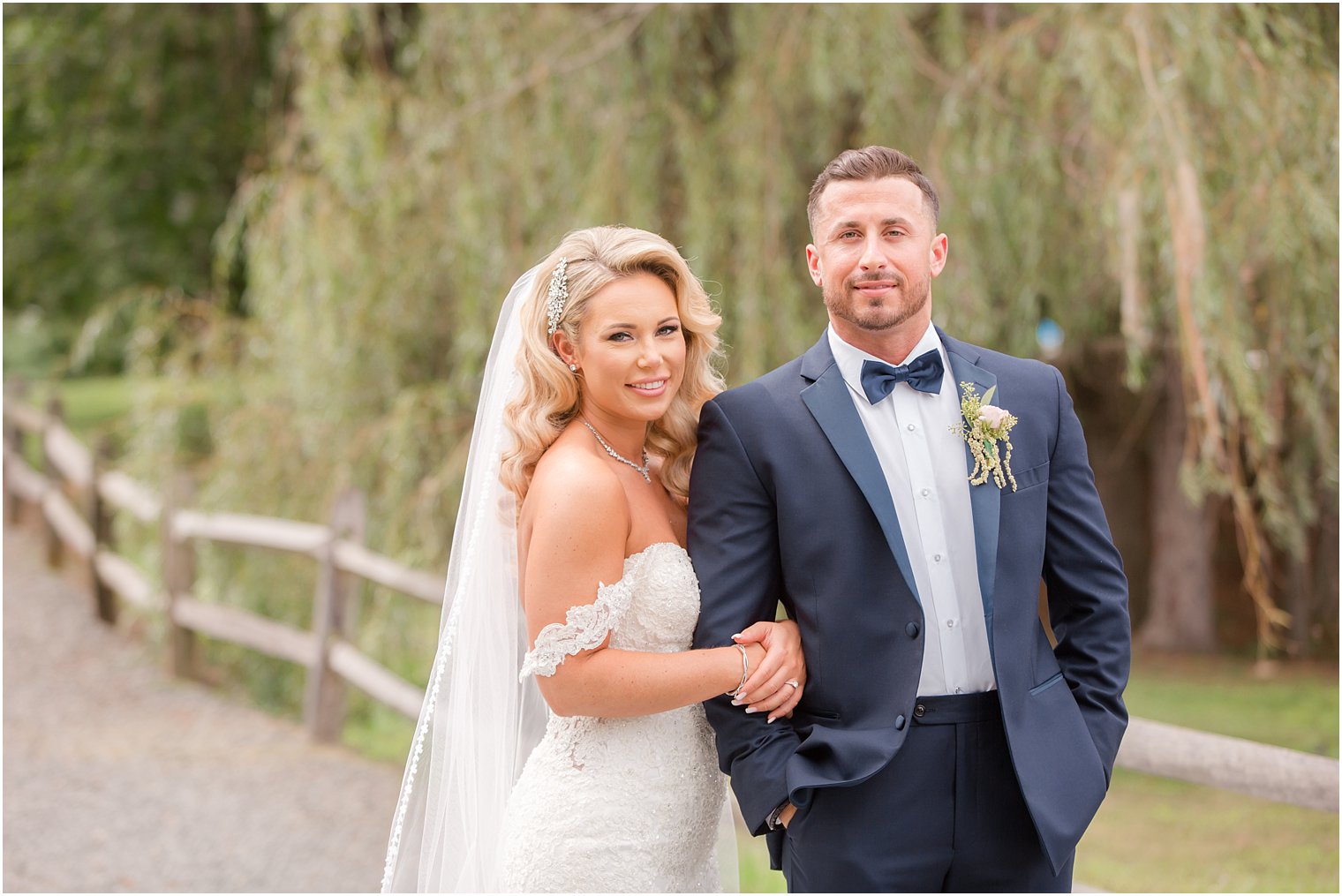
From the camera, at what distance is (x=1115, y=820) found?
19.3 feet

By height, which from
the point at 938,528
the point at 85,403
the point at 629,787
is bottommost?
the point at 85,403

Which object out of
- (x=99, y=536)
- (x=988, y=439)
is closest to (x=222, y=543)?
(x=99, y=536)

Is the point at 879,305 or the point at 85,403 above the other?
the point at 879,305

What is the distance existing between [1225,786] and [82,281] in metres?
9.74

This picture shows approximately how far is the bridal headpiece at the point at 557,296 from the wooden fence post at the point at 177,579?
223 inches

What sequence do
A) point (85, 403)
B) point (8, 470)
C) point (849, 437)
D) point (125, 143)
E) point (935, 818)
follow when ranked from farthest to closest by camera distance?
point (85, 403)
point (8, 470)
point (125, 143)
point (849, 437)
point (935, 818)

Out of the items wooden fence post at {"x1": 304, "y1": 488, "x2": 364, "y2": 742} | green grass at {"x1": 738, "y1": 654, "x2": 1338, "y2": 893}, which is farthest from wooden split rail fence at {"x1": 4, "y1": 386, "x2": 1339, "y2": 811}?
green grass at {"x1": 738, "y1": 654, "x2": 1338, "y2": 893}

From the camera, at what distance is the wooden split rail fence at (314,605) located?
3273 mm

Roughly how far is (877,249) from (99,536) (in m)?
8.05

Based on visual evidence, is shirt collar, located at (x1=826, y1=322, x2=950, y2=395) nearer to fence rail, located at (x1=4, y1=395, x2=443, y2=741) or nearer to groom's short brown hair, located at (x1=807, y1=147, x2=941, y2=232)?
groom's short brown hair, located at (x1=807, y1=147, x2=941, y2=232)

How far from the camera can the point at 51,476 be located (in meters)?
10.7

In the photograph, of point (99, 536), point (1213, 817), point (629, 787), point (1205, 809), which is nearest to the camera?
point (629, 787)

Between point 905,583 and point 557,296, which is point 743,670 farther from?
point 557,296

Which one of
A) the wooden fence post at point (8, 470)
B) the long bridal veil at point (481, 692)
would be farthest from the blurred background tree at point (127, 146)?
the long bridal veil at point (481, 692)
